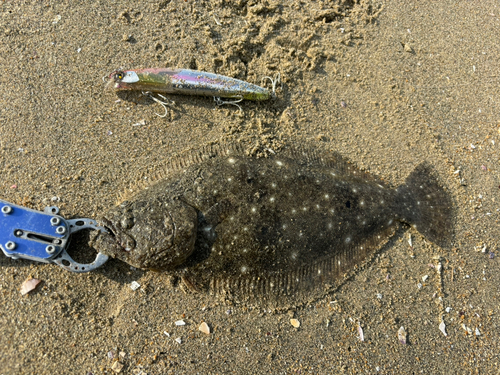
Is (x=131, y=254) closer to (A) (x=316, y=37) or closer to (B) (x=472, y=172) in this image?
(A) (x=316, y=37)

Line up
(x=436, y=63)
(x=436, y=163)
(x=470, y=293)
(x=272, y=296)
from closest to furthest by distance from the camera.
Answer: (x=272, y=296) → (x=470, y=293) → (x=436, y=163) → (x=436, y=63)

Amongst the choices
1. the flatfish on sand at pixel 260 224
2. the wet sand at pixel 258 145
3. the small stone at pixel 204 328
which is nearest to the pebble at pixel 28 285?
the wet sand at pixel 258 145

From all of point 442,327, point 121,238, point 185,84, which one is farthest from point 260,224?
point 442,327

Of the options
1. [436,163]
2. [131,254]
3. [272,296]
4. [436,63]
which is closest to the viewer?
[131,254]

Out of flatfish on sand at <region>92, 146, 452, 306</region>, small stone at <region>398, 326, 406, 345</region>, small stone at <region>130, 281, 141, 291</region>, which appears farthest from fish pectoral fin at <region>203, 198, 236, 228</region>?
small stone at <region>398, 326, 406, 345</region>

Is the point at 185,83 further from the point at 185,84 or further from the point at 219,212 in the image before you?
the point at 219,212

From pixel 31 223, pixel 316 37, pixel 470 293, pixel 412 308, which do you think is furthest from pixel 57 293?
pixel 470 293
